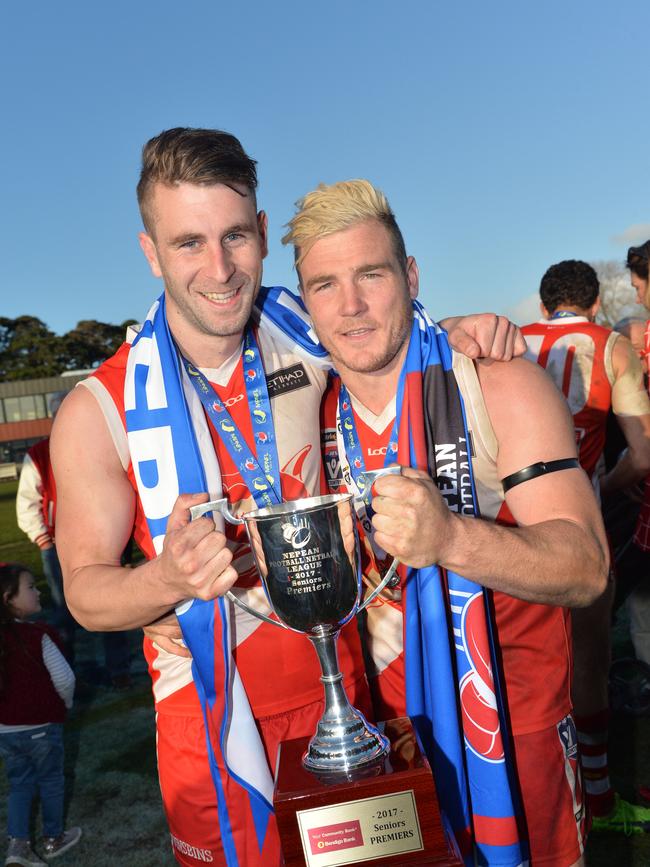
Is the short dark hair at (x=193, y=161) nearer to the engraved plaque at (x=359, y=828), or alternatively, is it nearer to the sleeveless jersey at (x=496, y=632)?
the sleeveless jersey at (x=496, y=632)

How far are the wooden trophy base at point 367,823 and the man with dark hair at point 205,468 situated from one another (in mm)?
593

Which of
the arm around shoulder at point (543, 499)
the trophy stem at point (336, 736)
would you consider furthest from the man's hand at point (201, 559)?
the arm around shoulder at point (543, 499)

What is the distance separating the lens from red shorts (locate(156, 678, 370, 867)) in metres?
2.16

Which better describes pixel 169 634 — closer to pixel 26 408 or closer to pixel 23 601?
pixel 23 601

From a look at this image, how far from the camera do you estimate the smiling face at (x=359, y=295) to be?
7.02 ft

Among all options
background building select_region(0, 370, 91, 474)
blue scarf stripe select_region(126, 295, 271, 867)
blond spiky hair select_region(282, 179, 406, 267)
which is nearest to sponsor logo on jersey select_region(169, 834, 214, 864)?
blue scarf stripe select_region(126, 295, 271, 867)

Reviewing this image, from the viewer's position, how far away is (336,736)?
158 cm

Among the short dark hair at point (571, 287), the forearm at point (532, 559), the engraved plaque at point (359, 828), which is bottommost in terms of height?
the engraved plaque at point (359, 828)

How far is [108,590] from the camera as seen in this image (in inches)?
74.5

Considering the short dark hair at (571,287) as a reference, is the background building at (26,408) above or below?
above

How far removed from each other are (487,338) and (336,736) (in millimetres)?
1023

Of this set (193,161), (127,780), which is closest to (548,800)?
(193,161)

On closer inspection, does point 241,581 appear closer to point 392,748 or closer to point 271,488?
point 271,488

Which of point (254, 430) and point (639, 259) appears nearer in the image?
point (254, 430)
